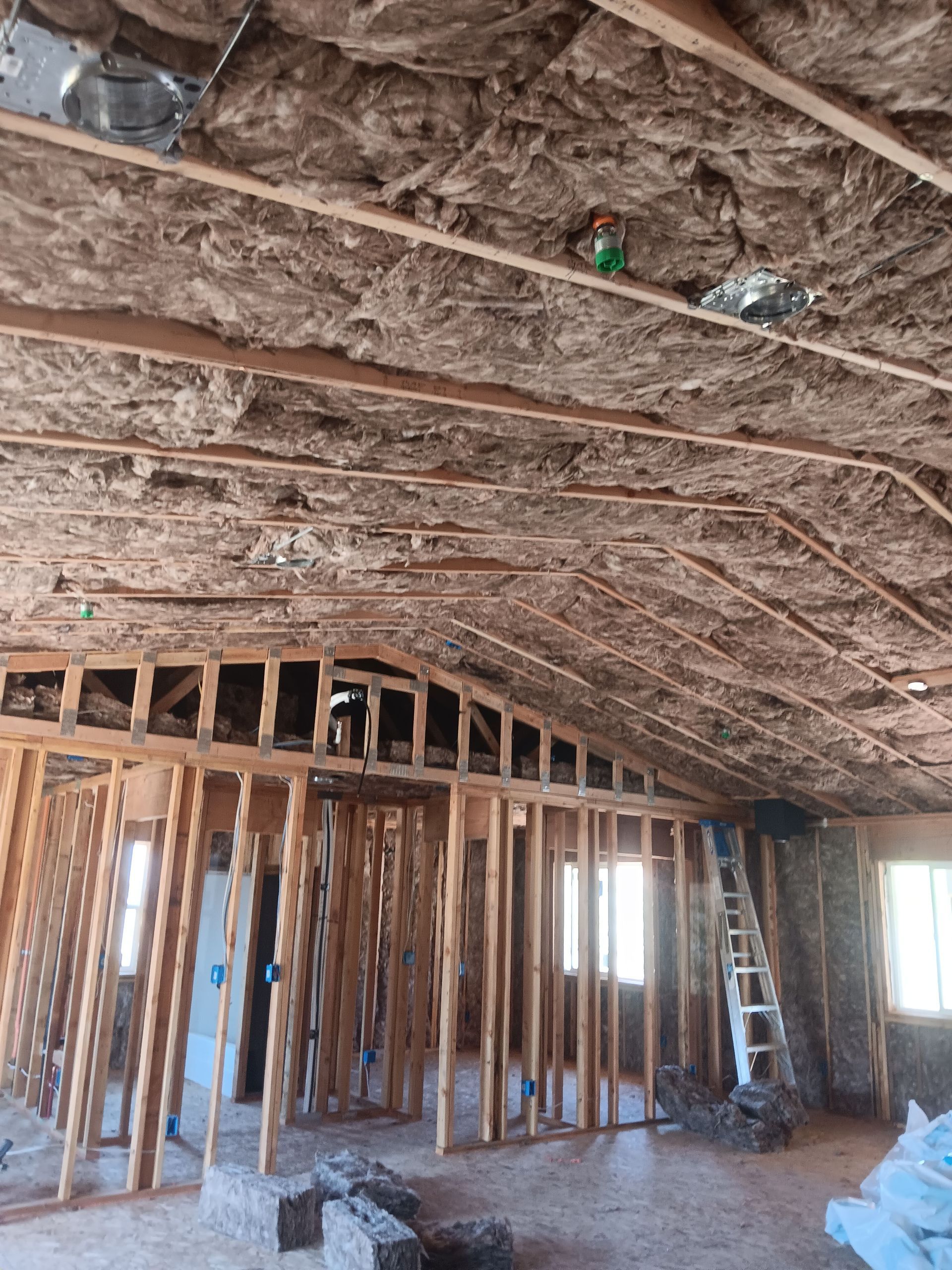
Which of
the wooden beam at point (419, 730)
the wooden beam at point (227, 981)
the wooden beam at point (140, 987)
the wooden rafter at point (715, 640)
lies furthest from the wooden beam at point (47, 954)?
the wooden rafter at point (715, 640)

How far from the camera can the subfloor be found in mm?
4422

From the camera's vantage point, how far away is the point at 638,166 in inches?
73.3

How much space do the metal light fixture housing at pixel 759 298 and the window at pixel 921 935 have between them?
265 inches

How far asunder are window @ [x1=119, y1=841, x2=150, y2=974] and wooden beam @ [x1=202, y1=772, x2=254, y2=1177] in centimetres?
310

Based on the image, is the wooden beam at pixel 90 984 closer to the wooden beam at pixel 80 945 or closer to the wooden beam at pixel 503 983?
the wooden beam at pixel 80 945

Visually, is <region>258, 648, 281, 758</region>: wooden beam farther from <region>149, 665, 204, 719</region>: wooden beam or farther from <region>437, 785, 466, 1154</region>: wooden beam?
<region>437, 785, 466, 1154</region>: wooden beam

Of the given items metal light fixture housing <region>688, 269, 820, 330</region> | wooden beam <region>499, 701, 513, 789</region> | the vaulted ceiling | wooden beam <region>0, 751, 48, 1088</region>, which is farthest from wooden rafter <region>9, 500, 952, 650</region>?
wooden beam <region>499, 701, 513, 789</region>

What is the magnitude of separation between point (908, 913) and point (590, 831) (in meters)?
2.86

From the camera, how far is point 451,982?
21.6 ft

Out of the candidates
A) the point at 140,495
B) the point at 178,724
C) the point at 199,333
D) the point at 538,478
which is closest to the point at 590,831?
the point at 178,724

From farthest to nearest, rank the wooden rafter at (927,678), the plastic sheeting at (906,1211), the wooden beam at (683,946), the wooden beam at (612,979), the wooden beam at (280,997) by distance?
1. the wooden beam at (683,946)
2. the wooden beam at (612,979)
3. the wooden beam at (280,997)
4. the wooden rafter at (927,678)
5. the plastic sheeting at (906,1211)

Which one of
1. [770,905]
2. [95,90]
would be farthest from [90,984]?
[770,905]

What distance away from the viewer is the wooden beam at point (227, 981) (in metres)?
5.33

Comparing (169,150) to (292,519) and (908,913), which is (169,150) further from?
(908,913)
